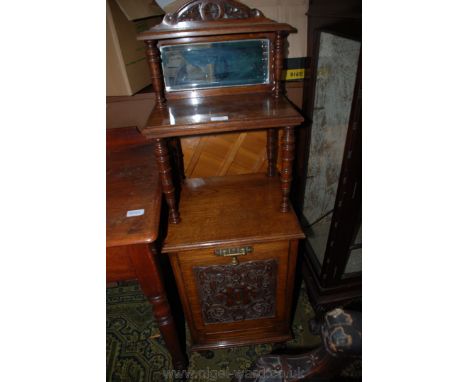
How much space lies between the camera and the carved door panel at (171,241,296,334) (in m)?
1.03

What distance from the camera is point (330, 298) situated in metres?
1.39

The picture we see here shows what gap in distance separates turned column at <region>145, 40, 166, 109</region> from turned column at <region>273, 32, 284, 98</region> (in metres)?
0.43

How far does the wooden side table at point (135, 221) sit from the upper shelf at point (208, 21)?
547 millimetres

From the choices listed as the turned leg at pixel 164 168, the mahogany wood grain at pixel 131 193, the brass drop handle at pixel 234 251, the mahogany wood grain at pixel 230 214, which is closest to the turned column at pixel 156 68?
the turned leg at pixel 164 168

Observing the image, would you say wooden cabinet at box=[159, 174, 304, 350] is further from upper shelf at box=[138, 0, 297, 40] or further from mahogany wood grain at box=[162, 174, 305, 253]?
upper shelf at box=[138, 0, 297, 40]

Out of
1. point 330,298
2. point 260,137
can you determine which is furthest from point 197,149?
point 330,298

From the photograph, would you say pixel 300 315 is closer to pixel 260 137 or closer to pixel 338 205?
pixel 338 205

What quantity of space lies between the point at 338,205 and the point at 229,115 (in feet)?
1.95

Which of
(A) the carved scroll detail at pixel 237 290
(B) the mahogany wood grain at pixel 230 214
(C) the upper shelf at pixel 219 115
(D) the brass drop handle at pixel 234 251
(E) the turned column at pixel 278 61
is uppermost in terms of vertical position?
(E) the turned column at pixel 278 61

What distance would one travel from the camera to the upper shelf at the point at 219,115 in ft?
2.73

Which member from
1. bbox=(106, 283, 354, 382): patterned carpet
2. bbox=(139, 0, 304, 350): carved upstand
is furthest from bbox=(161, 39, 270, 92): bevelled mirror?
bbox=(106, 283, 354, 382): patterned carpet

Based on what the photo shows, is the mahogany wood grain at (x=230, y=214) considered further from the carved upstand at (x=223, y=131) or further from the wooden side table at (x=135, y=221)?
the wooden side table at (x=135, y=221)

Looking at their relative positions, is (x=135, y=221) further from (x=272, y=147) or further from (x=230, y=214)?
Answer: (x=272, y=147)

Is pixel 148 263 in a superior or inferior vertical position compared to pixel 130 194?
inferior
